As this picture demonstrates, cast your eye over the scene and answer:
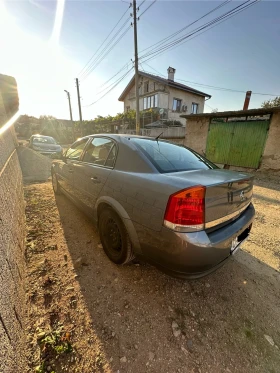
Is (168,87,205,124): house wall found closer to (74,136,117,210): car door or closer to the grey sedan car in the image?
(74,136,117,210): car door

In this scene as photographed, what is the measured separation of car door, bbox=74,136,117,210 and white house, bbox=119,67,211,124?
19444 millimetres

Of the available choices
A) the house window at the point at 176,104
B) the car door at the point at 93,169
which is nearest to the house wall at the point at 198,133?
the car door at the point at 93,169

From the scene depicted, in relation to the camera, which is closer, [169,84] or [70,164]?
[70,164]

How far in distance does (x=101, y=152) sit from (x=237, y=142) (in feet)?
26.8

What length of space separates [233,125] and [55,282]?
9.51 metres

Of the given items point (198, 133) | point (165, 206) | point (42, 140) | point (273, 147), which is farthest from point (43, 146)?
point (273, 147)

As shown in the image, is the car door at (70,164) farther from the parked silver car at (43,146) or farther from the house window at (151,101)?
the house window at (151,101)

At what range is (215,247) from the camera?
1.44m

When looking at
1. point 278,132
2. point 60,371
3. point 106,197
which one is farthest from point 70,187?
point 278,132

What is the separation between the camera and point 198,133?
32.6 ft

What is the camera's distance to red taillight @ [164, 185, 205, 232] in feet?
4.48

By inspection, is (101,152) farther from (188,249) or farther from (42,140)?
(42,140)

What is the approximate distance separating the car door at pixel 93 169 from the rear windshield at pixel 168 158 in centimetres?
42

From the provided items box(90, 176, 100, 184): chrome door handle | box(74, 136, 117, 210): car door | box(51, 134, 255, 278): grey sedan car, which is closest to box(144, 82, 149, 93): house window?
box(74, 136, 117, 210): car door
